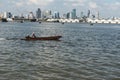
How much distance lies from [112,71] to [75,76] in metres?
4.65

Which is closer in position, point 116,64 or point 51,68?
point 51,68

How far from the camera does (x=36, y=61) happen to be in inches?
1368

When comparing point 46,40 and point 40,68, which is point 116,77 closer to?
point 40,68

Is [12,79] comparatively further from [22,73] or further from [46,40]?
[46,40]

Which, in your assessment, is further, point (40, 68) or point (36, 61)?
point (36, 61)

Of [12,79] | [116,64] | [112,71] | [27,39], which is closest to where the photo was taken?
[12,79]

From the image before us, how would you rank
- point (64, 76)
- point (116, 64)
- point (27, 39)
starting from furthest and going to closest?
1. point (27, 39)
2. point (116, 64)
3. point (64, 76)

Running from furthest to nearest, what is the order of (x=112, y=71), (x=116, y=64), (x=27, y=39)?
(x=27, y=39), (x=116, y=64), (x=112, y=71)

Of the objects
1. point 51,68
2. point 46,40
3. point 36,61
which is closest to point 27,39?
point 46,40

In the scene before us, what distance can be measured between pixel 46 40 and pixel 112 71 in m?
40.7

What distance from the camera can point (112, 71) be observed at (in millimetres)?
29484

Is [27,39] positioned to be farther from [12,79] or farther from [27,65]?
[12,79]

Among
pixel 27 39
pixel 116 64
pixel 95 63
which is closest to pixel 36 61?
pixel 95 63

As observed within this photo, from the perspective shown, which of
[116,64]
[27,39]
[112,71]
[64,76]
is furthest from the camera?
[27,39]
